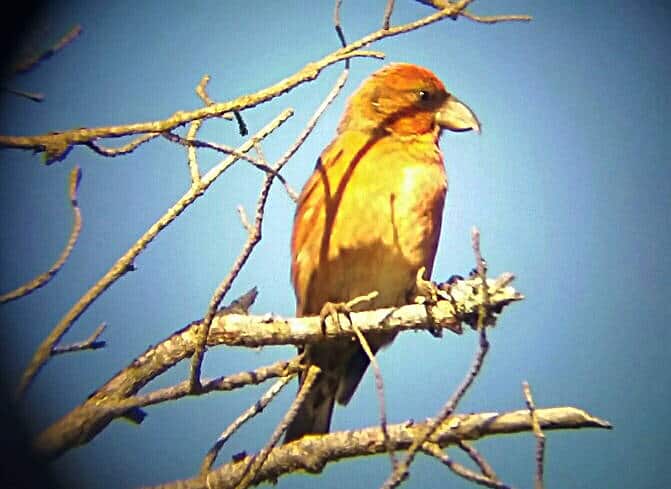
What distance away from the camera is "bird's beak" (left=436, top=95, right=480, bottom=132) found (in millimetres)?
2248

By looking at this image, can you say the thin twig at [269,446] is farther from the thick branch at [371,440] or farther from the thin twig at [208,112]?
the thin twig at [208,112]

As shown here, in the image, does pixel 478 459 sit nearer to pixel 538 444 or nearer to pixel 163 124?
pixel 538 444

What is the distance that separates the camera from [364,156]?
2.29 metres

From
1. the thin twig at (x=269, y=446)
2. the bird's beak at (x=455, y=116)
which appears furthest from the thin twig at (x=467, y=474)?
the bird's beak at (x=455, y=116)

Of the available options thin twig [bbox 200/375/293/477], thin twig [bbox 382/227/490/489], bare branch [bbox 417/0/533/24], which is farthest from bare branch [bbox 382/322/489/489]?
bare branch [bbox 417/0/533/24]

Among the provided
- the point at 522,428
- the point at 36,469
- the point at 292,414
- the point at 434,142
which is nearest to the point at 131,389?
the point at 36,469

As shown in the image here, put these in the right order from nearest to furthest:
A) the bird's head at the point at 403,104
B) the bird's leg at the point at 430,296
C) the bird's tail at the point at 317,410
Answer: the bird's leg at the point at 430,296 → the bird's tail at the point at 317,410 → the bird's head at the point at 403,104

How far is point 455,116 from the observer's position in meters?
2.32

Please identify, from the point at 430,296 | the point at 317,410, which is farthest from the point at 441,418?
the point at 317,410

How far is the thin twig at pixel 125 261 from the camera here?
1666 mm

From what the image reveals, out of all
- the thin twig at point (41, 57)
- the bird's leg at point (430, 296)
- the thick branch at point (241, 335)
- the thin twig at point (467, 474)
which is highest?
the thin twig at point (41, 57)

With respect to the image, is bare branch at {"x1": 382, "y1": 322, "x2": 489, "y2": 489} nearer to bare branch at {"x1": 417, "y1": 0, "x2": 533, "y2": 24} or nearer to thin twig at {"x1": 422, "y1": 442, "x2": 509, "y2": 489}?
thin twig at {"x1": 422, "y1": 442, "x2": 509, "y2": 489}

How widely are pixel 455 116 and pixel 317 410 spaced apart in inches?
36.0

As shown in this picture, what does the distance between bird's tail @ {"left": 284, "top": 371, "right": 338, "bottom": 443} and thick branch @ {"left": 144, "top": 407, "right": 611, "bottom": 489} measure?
21 centimetres
